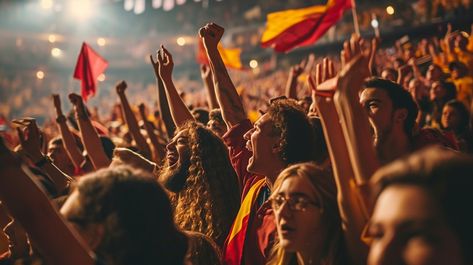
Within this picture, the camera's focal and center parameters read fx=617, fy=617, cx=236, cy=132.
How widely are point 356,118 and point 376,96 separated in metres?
1.35

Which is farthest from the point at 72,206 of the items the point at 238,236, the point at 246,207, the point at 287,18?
the point at 287,18

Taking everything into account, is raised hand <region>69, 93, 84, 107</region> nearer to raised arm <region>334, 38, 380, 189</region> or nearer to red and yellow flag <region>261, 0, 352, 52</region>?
raised arm <region>334, 38, 380, 189</region>

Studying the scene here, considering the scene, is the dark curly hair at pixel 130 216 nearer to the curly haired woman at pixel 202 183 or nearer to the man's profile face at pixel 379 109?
the curly haired woman at pixel 202 183

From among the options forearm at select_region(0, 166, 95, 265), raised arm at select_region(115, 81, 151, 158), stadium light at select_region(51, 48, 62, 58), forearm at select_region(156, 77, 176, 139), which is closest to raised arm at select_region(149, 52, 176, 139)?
forearm at select_region(156, 77, 176, 139)

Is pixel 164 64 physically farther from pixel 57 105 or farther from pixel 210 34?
pixel 57 105

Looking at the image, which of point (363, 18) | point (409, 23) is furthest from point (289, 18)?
point (363, 18)

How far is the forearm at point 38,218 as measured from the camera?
76.5 inches

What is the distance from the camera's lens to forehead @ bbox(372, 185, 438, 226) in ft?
5.00

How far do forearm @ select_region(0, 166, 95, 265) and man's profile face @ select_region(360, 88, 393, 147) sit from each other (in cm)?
193

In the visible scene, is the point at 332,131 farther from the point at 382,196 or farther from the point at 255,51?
the point at 255,51

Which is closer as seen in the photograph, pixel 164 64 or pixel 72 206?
pixel 72 206

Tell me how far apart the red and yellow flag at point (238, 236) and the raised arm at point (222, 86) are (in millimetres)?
1036

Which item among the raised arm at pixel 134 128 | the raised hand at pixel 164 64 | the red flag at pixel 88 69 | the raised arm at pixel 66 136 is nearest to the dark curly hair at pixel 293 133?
the raised hand at pixel 164 64

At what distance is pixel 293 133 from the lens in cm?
322
